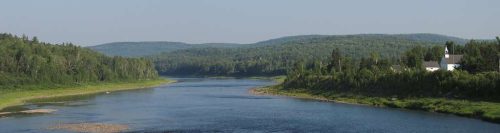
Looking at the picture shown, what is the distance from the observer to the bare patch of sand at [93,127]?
57.4 meters

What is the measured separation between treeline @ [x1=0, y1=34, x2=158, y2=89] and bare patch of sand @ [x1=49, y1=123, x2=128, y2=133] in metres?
67.4

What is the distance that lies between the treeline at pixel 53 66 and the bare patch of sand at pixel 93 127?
6736 centimetres

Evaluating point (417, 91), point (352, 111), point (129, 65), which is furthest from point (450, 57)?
point (129, 65)

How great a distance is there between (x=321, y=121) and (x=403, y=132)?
1121cm

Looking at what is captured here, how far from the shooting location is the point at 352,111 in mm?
72188

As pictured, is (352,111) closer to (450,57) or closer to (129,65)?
(450,57)

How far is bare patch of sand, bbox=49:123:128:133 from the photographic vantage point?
5738 centimetres

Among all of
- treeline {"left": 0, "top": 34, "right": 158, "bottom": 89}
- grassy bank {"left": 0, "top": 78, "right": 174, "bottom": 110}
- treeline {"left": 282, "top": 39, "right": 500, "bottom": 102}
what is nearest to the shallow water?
treeline {"left": 282, "top": 39, "right": 500, "bottom": 102}

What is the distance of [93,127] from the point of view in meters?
59.8

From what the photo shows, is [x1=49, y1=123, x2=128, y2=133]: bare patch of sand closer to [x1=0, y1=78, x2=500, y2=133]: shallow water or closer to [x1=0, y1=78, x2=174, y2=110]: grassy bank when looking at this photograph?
[x1=0, y1=78, x2=500, y2=133]: shallow water

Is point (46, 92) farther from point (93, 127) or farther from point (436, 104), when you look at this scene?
point (436, 104)

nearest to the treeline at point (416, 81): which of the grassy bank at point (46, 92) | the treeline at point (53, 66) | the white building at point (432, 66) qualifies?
the white building at point (432, 66)

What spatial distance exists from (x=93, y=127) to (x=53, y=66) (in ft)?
292

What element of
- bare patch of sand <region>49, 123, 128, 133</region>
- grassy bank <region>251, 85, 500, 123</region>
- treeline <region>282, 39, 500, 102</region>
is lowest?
bare patch of sand <region>49, 123, 128, 133</region>
